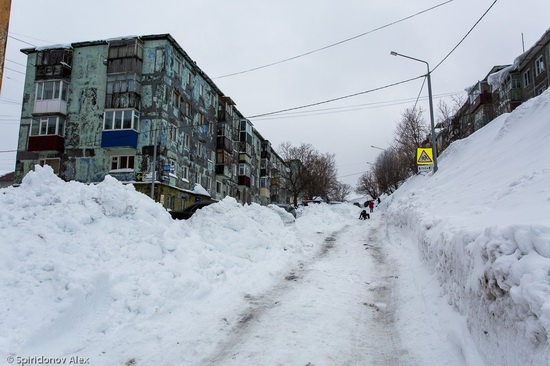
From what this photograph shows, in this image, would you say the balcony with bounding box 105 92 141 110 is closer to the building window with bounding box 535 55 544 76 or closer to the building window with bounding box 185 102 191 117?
the building window with bounding box 185 102 191 117

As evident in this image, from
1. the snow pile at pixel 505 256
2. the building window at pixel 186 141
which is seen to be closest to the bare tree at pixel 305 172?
the building window at pixel 186 141

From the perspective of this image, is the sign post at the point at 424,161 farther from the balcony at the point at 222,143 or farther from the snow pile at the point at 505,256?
the balcony at the point at 222,143

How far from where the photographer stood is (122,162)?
29938 mm

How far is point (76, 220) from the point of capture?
6.77 m

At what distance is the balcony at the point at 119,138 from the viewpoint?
96.6ft

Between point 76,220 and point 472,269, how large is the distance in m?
6.63

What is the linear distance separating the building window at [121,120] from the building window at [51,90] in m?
4.99

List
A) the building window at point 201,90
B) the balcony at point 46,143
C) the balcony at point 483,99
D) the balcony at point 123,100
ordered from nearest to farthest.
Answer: the balcony at point 123,100
the balcony at point 46,143
the building window at point 201,90
the balcony at point 483,99

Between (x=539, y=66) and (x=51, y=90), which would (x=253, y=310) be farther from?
(x=539, y=66)

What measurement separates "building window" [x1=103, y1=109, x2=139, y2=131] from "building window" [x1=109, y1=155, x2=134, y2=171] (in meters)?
2.43

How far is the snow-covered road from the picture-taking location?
4.57m

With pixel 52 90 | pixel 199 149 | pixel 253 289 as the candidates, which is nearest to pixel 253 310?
pixel 253 289

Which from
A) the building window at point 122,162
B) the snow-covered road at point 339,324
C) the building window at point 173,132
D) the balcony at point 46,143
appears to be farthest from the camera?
the building window at point 173,132

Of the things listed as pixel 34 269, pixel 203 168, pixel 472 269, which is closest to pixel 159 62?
pixel 203 168
